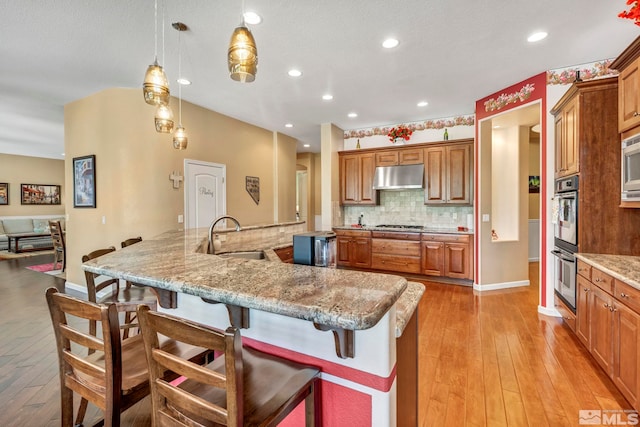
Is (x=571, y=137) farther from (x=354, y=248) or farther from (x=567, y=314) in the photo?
(x=354, y=248)

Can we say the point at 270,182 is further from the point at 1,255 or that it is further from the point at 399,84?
the point at 1,255

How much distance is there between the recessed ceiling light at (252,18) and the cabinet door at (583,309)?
3408 millimetres

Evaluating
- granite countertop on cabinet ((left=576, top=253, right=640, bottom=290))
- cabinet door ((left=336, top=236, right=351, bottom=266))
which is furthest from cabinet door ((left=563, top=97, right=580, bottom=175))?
cabinet door ((left=336, top=236, right=351, bottom=266))

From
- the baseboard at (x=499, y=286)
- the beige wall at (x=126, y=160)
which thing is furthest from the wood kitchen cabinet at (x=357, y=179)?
the beige wall at (x=126, y=160)

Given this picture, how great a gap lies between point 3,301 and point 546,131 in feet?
23.5

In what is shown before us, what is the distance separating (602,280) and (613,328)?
336mm

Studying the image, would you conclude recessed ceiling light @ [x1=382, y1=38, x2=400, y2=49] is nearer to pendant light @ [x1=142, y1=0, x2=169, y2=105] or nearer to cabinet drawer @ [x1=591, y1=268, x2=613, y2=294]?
pendant light @ [x1=142, y1=0, x2=169, y2=105]

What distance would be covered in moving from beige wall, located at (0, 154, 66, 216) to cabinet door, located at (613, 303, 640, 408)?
12225 millimetres

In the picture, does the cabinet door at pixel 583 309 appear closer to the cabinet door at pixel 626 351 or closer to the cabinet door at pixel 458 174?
the cabinet door at pixel 626 351

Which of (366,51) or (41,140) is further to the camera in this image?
(41,140)

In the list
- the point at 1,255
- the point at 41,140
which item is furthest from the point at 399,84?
the point at 1,255

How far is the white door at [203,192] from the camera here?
177 inches

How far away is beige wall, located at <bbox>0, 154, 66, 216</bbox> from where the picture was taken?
8.21m

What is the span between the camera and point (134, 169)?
4023mm
